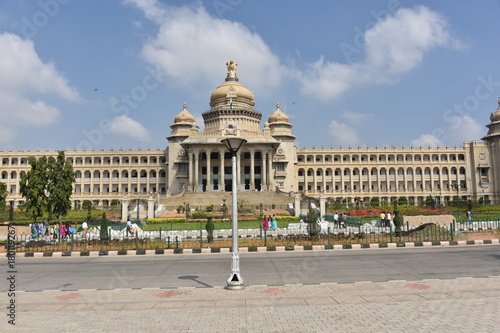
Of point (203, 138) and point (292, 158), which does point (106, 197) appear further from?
point (292, 158)

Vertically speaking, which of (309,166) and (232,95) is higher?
(232,95)

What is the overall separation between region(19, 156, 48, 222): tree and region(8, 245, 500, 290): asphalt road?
15.0 m

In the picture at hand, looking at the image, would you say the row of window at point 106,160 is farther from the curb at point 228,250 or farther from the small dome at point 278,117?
the curb at point 228,250

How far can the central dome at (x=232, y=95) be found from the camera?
68.2m

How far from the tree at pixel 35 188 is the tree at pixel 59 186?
42cm

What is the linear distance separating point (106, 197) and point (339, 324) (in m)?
72.8

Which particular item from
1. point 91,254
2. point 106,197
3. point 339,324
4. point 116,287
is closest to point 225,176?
point 106,197

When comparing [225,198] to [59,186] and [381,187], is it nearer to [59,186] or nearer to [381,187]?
[59,186]

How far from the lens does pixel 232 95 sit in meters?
68.1

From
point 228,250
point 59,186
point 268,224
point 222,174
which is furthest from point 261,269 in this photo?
point 222,174

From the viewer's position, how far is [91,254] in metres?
19.7

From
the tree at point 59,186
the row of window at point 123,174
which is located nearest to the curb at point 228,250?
the tree at point 59,186

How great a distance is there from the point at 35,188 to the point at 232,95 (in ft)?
140

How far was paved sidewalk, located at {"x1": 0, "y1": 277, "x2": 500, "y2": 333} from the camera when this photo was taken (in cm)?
696
